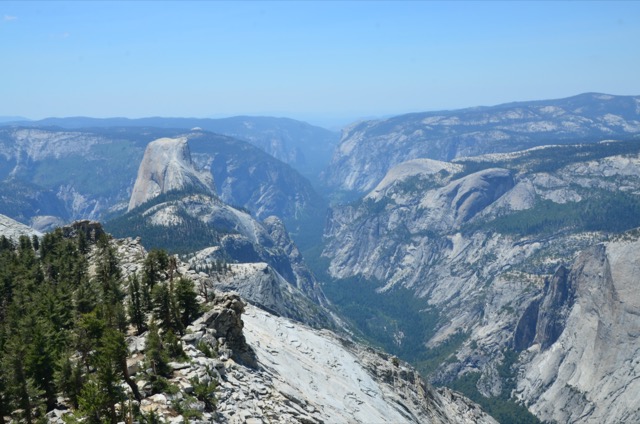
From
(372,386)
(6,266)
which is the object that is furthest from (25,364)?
(372,386)

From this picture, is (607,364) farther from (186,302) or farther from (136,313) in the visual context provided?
(136,313)

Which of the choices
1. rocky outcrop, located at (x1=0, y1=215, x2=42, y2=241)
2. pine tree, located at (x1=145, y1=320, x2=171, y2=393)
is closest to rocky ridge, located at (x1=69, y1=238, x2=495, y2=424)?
pine tree, located at (x1=145, y1=320, x2=171, y2=393)

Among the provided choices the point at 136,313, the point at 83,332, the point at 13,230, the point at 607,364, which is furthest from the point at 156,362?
the point at 607,364

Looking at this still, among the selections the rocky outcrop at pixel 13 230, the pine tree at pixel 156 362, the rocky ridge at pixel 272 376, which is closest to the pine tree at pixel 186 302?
the rocky ridge at pixel 272 376

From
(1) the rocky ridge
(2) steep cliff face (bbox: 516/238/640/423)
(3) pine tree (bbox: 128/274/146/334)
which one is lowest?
(2) steep cliff face (bbox: 516/238/640/423)

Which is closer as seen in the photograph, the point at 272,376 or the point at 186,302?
the point at 186,302

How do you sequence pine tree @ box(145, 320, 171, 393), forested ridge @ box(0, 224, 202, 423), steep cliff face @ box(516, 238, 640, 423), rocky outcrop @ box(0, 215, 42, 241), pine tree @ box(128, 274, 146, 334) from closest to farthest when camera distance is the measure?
1. forested ridge @ box(0, 224, 202, 423)
2. pine tree @ box(145, 320, 171, 393)
3. pine tree @ box(128, 274, 146, 334)
4. rocky outcrop @ box(0, 215, 42, 241)
5. steep cliff face @ box(516, 238, 640, 423)

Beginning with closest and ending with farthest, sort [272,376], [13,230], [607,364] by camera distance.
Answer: [272,376]
[13,230]
[607,364]

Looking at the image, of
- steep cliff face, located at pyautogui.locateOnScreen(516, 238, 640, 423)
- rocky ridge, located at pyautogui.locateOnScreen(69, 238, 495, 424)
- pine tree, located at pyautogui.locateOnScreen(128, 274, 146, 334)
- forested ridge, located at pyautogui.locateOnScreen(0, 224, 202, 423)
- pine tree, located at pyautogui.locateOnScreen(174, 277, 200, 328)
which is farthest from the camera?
steep cliff face, located at pyautogui.locateOnScreen(516, 238, 640, 423)

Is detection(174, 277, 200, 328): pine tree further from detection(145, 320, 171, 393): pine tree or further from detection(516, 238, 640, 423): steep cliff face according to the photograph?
Result: detection(516, 238, 640, 423): steep cliff face
